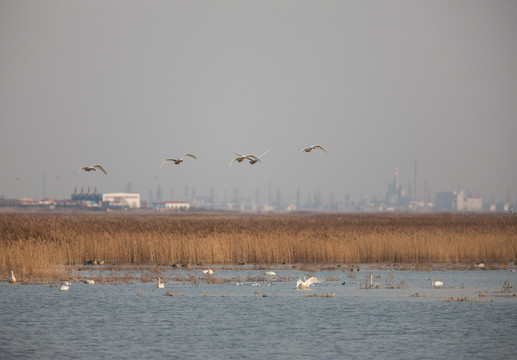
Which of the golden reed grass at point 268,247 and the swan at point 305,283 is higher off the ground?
the golden reed grass at point 268,247

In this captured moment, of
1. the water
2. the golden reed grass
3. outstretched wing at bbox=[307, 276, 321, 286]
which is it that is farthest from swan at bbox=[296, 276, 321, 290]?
the golden reed grass

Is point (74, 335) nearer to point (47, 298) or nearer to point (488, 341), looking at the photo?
point (47, 298)

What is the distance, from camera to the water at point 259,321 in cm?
1945

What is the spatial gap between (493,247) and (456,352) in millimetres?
23842

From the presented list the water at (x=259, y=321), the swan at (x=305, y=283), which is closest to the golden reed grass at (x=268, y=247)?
the water at (x=259, y=321)

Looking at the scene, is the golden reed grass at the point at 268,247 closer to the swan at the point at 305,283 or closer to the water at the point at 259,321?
the water at the point at 259,321

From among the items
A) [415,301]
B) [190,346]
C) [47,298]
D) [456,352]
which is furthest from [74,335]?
[415,301]

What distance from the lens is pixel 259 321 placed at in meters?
23.4

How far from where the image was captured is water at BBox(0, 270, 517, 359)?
19453mm

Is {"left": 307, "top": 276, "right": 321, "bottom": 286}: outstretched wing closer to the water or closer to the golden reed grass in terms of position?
the water

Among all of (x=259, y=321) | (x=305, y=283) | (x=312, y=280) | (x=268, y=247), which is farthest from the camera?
(x=268, y=247)

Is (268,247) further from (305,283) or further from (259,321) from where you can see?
(259,321)

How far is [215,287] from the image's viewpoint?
3069cm

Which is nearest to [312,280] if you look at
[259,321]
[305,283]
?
[305,283]
